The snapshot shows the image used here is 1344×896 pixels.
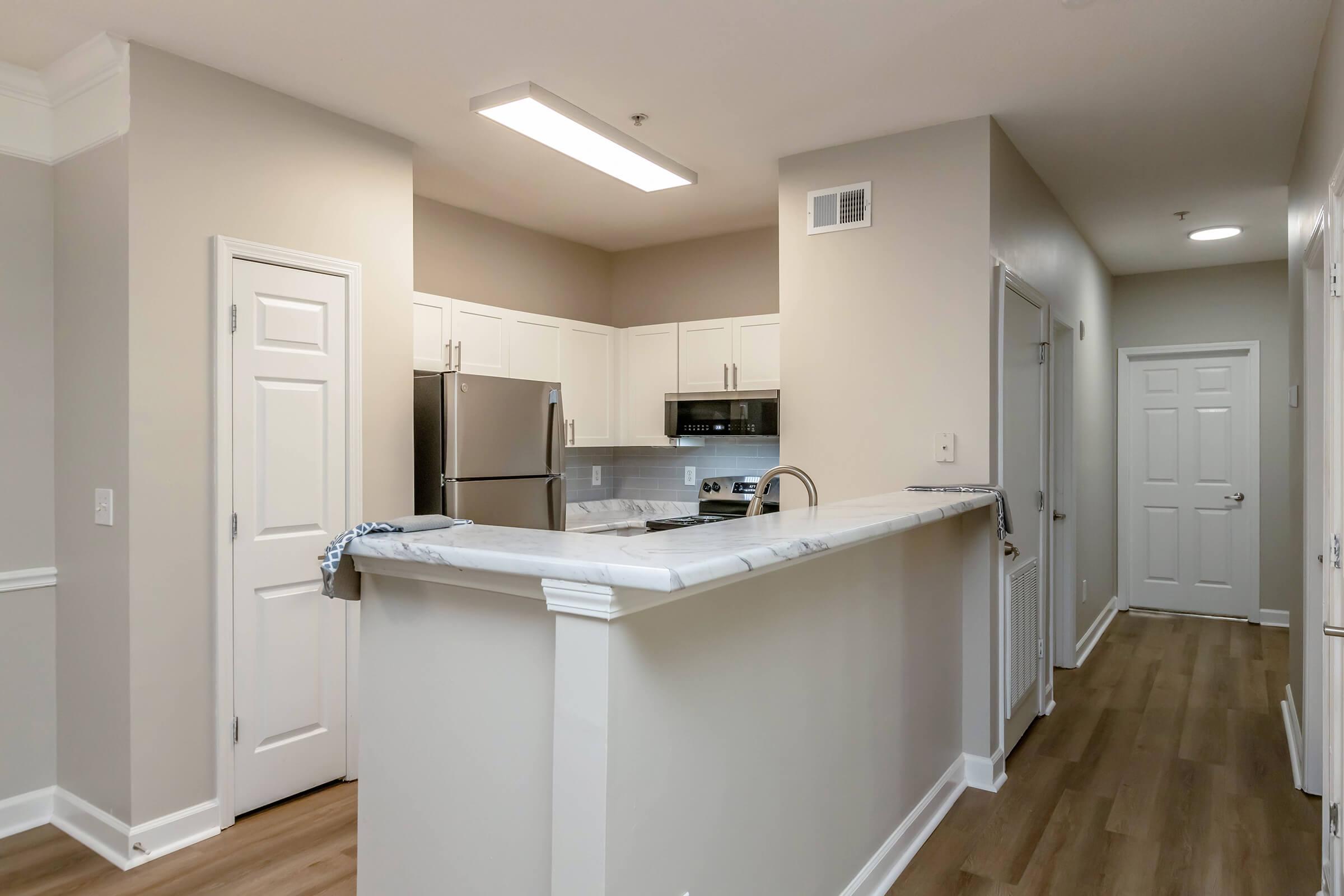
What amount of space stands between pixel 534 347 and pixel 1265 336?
5.32 m

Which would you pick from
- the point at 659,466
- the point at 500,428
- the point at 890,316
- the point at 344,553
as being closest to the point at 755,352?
the point at 659,466

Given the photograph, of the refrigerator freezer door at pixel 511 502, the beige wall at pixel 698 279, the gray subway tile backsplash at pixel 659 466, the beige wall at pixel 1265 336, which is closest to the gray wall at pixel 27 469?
the refrigerator freezer door at pixel 511 502

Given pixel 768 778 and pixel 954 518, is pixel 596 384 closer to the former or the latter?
pixel 954 518

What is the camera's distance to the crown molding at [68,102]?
2.68m

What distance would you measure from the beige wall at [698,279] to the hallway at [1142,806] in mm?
2842

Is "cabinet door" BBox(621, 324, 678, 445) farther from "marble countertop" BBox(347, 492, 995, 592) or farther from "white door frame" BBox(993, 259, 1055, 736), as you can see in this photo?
"marble countertop" BBox(347, 492, 995, 592)

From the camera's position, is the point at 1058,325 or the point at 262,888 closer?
the point at 262,888

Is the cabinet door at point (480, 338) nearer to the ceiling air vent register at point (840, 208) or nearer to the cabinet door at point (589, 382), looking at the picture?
the cabinet door at point (589, 382)

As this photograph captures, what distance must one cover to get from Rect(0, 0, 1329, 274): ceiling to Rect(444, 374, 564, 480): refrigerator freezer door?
1.02m

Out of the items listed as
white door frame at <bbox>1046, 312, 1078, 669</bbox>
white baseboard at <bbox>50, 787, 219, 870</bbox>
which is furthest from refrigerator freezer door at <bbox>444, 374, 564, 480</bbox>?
white door frame at <bbox>1046, 312, 1078, 669</bbox>

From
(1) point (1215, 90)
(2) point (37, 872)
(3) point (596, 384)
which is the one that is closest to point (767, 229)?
(3) point (596, 384)

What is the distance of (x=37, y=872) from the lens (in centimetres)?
264

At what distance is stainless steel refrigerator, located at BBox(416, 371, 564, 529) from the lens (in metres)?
3.54

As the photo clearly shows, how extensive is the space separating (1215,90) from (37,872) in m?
4.83
